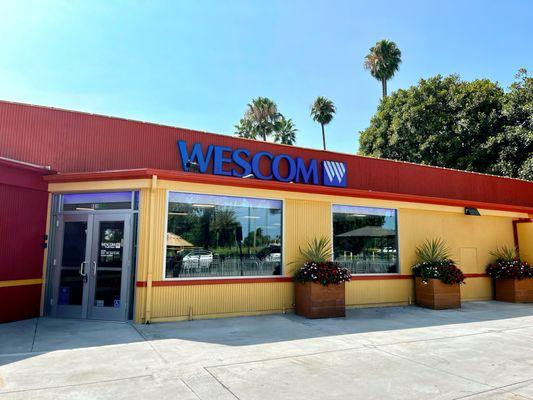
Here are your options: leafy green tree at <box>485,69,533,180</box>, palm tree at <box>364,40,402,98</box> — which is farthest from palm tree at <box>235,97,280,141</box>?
leafy green tree at <box>485,69,533,180</box>

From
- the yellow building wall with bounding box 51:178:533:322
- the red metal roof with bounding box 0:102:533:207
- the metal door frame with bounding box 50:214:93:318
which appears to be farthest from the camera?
the red metal roof with bounding box 0:102:533:207

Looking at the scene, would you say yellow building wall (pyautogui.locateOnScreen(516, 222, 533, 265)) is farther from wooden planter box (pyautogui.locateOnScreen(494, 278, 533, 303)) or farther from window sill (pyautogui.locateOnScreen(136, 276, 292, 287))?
window sill (pyautogui.locateOnScreen(136, 276, 292, 287))

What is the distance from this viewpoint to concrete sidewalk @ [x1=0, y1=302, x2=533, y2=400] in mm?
4980

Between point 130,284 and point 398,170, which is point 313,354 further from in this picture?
point 398,170

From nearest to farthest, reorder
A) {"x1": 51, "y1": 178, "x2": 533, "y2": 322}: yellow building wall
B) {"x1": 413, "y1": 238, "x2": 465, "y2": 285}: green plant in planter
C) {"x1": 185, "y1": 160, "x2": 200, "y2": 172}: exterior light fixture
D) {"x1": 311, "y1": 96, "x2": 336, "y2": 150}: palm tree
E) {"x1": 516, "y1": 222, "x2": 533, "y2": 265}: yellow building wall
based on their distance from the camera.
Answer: {"x1": 51, "y1": 178, "x2": 533, "y2": 322}: yellow building wall → {"x1": 185, "y1": 160, "x2": 200, "y2": 172}: exterior light fixture → {"x1": 413, "y1": 238, "x2": 465, "y2": 285}: green plant in planter → {"x1": 516, "y1": 222, "x2": 533, "y2": 265}: yellow building wall → {"x1": 311, "y1": 96, "x2": 336, "y2": 150}: palm tree

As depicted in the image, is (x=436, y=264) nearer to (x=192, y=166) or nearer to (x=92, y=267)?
(x=192, y=166)

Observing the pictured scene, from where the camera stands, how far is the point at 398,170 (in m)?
14.6

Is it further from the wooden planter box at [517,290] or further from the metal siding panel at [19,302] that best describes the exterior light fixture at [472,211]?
the metal siding panel at [19,302]

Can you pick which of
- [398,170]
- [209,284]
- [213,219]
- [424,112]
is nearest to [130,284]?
[209,284]

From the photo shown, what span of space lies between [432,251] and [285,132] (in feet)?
86.0

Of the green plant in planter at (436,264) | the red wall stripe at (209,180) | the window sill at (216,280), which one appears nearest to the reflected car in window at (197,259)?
the window sill at (216,280)

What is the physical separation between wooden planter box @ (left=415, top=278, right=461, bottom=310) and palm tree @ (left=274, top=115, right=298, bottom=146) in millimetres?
25687

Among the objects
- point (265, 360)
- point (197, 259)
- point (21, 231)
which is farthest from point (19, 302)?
point (265, 360)

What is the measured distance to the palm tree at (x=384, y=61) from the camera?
36.9 metres
